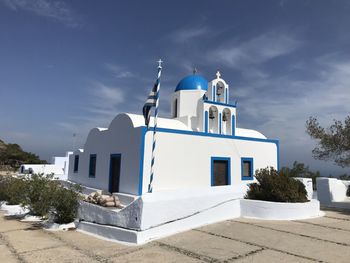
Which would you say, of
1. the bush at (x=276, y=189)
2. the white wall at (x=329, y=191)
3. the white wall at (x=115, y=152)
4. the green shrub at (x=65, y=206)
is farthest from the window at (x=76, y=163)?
the white wall at (x=329, y=191)

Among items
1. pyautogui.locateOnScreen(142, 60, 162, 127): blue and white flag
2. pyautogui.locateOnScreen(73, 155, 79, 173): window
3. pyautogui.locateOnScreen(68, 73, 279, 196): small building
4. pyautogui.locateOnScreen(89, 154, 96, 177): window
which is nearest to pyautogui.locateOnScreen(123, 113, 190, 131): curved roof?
pyautogui.locateOnScreen(68, 73, 279, 196): small building

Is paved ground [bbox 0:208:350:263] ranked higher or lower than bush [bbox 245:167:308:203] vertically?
lower

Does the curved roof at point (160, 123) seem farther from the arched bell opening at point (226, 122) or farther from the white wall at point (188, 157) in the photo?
the arched bell opening at point (226, 122)

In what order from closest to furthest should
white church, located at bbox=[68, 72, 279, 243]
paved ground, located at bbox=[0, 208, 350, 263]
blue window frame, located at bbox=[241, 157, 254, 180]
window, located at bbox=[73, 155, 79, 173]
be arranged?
paved ground, located at bbox=[0, 208, 350, 263]
white church, located at bbox=[68, 72, 279, 243]
blue window frame, located at bbox=[241, 157, 254, 180]
window, located at bbox=[73, 155, 79, 173]

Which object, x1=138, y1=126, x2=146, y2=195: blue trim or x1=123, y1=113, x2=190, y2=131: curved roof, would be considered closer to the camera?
x1=138, y1=126, x2=146, y2=195: blue trim

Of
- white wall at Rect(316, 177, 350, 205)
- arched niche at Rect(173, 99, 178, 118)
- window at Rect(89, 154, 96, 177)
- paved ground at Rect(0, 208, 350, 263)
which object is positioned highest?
arched niche at Rect(173, 99, 178, 118)

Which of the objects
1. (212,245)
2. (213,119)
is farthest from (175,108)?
(212,245)

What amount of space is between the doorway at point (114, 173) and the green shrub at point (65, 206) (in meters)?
4.35

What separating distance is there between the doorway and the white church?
0.05 metres

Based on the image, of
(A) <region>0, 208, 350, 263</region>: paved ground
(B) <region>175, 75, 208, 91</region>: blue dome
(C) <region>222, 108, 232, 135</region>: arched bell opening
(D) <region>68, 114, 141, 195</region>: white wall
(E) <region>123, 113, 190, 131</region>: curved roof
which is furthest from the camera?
(B) <region>175, 75, 208, 91</region>: blue dome

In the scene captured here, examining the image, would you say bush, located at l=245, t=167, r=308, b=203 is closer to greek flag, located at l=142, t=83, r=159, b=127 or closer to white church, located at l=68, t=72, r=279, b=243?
white church, located at l=68, t=72, r=279, b=243

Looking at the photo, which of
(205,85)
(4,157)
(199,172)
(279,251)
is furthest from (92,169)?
(4,157)

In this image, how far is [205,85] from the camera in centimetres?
1798

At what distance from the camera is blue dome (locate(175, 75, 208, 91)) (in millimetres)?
17578
